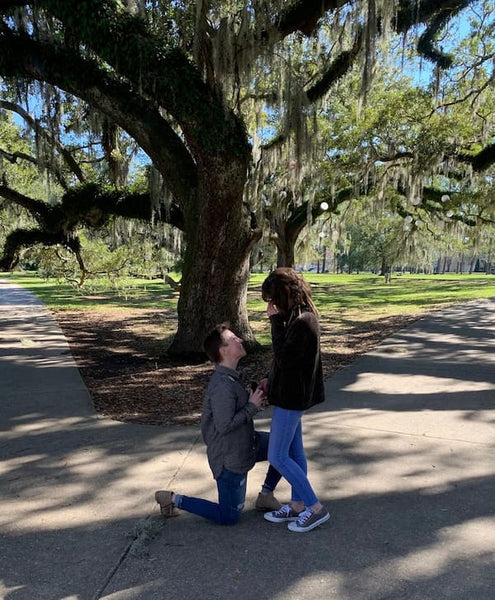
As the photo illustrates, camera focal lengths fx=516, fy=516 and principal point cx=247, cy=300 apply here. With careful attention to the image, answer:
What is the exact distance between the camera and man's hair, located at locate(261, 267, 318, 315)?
306 cm

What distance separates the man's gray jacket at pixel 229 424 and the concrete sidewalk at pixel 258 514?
0.44 metres

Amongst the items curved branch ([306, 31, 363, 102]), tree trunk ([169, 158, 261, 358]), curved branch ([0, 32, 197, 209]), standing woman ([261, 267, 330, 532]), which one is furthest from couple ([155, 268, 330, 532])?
curved branch ([306, 31, 363, 102])

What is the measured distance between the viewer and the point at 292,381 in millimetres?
2977

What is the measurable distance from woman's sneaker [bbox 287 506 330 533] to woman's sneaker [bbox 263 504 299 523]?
0.27 ft

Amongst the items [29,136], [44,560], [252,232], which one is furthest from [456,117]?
[44,560]

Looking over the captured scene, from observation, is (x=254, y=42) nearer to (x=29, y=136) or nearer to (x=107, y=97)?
(x=107, y=97)

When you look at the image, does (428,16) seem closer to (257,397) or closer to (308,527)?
(257,397)

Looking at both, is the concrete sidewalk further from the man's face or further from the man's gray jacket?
the man's face

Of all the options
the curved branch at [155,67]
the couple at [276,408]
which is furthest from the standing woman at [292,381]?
the curved branch at [155,67]

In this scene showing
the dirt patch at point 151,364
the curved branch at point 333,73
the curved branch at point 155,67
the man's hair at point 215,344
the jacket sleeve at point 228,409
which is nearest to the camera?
the jacket sleeve at point 228,409

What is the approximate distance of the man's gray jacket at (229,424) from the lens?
2934 mm

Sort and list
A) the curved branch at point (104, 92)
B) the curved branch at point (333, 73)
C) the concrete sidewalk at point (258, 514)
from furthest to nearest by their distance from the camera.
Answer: the curved branch at point (333, 73) → the curved branch at point (104, 92) → the concrete sidewalk at point (258, 514)

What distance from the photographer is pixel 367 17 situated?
7.26 metres

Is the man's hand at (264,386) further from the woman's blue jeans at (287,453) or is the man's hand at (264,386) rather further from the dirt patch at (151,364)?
the dirt patch at (151,364)
